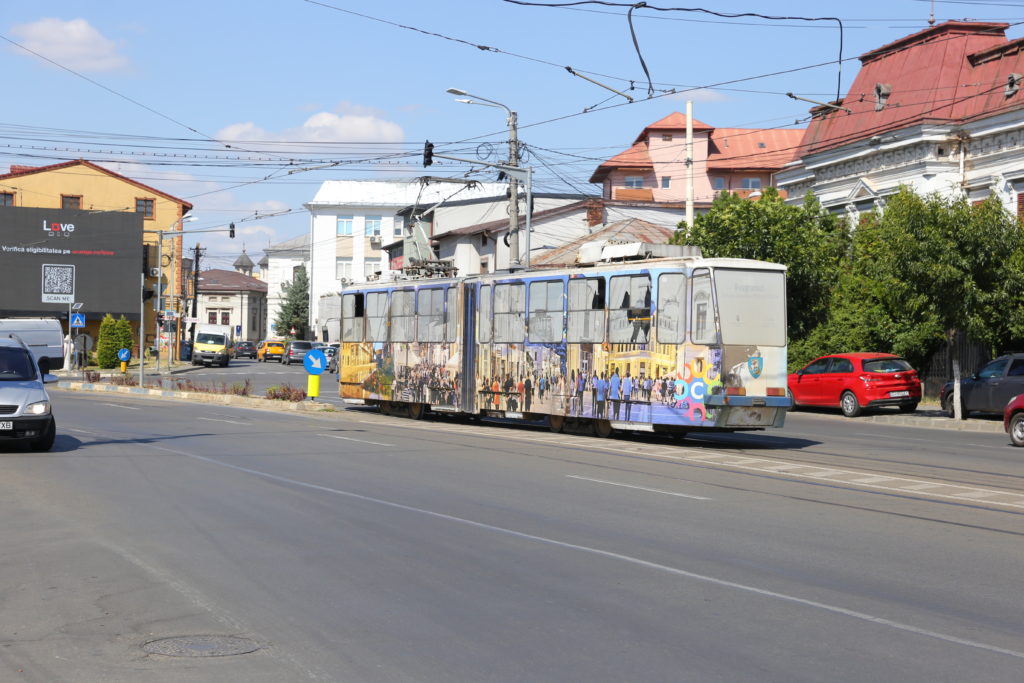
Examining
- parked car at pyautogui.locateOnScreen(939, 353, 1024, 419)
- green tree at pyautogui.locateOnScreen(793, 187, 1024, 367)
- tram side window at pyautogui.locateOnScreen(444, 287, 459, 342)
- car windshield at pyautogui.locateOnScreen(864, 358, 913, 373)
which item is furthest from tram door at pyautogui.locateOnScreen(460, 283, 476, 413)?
parked car at pyautogui.locateOnScreen(939, 353, 1024, 419)

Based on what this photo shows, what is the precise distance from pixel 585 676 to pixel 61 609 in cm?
348

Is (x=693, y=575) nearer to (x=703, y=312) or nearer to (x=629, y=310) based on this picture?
(x=703, y=312)

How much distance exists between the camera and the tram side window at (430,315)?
87.8 ft

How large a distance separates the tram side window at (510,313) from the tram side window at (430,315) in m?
2.23

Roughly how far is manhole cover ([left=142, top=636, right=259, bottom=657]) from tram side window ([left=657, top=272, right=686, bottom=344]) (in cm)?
1463

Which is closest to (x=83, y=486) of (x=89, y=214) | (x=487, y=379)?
(x=487, y=379)

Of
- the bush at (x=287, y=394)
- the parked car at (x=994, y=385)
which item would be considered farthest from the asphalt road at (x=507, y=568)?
the bush at (x=287, y=394)

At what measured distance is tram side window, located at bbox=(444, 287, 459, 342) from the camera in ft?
86.0

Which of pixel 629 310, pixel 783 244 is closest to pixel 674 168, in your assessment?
pixel 783 244

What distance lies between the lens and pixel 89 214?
75.0m

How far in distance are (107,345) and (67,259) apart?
1095 cm

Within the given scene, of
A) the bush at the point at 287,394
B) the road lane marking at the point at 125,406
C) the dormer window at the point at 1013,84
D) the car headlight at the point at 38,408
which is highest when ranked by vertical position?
the dormer window at the point at 1013,84

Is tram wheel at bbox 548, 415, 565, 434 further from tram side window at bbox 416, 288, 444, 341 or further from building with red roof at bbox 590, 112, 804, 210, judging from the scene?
building with red roof at bbox 590, 112, 804, 210

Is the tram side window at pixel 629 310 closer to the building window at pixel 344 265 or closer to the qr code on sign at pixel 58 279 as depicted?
the qr code on sign at pixel 58 279
